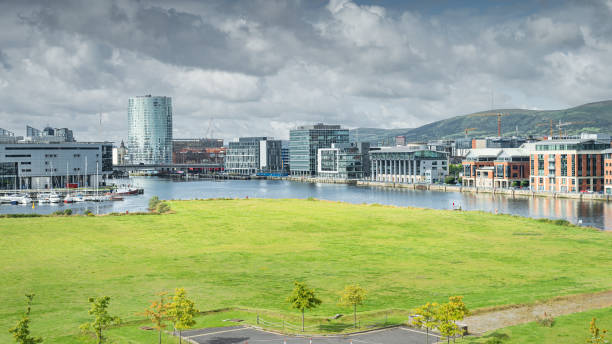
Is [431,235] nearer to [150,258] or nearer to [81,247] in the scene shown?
[150,258]

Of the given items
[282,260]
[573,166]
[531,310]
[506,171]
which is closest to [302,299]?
[531,310]

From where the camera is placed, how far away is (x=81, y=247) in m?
66.2

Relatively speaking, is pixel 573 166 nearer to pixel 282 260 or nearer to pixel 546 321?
pixel 282 260

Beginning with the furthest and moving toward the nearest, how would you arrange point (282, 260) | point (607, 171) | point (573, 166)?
point (573, 166), point (607, 171), point (282, 260)

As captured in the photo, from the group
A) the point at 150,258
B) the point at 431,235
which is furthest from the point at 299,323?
the point at 431,235

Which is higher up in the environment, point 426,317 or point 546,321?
point 426,317

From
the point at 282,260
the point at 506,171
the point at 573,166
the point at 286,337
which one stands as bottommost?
the point at 286,337

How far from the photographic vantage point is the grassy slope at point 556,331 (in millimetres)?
34438

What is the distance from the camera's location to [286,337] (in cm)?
3519

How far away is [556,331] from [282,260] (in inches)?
1145

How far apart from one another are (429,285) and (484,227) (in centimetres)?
3744

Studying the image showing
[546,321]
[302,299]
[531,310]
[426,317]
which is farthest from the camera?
[531,310]

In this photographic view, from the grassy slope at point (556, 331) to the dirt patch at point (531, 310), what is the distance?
1.13m

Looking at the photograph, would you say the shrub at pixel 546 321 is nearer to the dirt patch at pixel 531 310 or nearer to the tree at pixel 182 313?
the dirt patch at pixel 531 310
